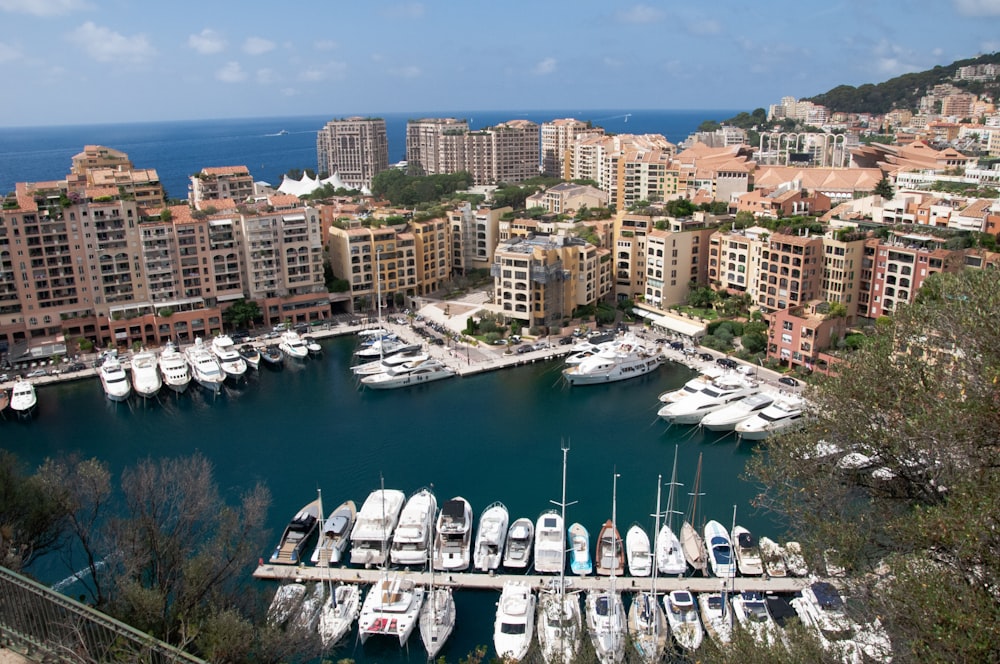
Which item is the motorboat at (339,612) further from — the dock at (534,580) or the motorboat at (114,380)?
the motorboat at (114,380)

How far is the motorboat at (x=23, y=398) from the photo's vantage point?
27.8 metres

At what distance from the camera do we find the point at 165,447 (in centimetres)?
2514

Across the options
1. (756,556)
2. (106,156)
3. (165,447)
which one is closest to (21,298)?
(165,447)

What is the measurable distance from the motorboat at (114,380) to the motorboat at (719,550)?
21475 mm

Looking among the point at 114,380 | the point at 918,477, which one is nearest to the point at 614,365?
the point at 114,380

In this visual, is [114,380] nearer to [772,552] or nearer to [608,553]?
[608,553]

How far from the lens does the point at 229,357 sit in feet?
105

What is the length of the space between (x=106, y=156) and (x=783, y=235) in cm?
3942

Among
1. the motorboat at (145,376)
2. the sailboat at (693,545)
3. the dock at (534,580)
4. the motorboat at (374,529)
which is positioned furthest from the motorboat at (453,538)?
the motorboat at (145,376)

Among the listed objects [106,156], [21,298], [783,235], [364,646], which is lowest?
[364,646]

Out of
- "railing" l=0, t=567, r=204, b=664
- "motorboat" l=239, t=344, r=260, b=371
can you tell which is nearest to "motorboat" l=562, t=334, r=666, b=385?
"motorboat" l=239, t=344, r=260, b=371

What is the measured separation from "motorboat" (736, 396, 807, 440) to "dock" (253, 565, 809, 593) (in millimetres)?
8137

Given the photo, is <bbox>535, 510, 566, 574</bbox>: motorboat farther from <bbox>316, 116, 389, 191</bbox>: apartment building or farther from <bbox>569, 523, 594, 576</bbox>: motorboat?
<bbox>316, 116, 389, 191</bbox>: apartment building

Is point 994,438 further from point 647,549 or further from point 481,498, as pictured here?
point 481,498
